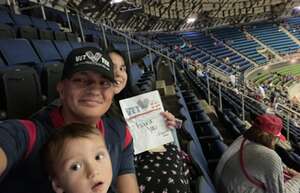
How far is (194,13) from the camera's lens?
83.8 feet

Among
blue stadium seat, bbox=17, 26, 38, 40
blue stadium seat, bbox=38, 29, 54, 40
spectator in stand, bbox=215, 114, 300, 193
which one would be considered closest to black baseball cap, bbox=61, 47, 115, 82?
spectator in stand, bbox=215, 114, 300, 193

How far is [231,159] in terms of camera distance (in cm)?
230

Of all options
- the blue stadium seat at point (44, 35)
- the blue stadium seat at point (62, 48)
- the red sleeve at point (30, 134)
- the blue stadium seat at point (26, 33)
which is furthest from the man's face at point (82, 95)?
the blue stadium seat at point (44, 35)

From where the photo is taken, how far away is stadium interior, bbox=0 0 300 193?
2.66 metres

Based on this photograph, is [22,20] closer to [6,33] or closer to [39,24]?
[39,24]

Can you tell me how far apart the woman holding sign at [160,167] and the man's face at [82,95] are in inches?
12.6

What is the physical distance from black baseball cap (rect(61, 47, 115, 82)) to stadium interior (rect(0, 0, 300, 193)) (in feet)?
2.25

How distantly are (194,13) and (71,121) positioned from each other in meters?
25.3

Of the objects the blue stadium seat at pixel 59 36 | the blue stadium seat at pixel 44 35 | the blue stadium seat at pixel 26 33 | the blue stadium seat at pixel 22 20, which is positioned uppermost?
the blue stadium seat at pixel 22 20

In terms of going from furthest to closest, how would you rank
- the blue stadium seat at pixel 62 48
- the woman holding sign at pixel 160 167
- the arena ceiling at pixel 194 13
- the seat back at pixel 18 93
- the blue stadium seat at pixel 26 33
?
the arena ceiling at pixel 194 13 < the blue stadium seat at pixel 26 33 < the blue stadium seat at pixel 62 48 < the seat back at pixel 18 93 < the woman holding sign at pixel 160 167

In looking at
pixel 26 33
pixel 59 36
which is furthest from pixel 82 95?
pixel 59 36

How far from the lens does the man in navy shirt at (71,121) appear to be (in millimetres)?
926

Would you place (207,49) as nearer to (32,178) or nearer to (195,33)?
(195,33)

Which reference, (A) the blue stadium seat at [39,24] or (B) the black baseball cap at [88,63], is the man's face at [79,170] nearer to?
(B) the black baseball cap at [88,63]
